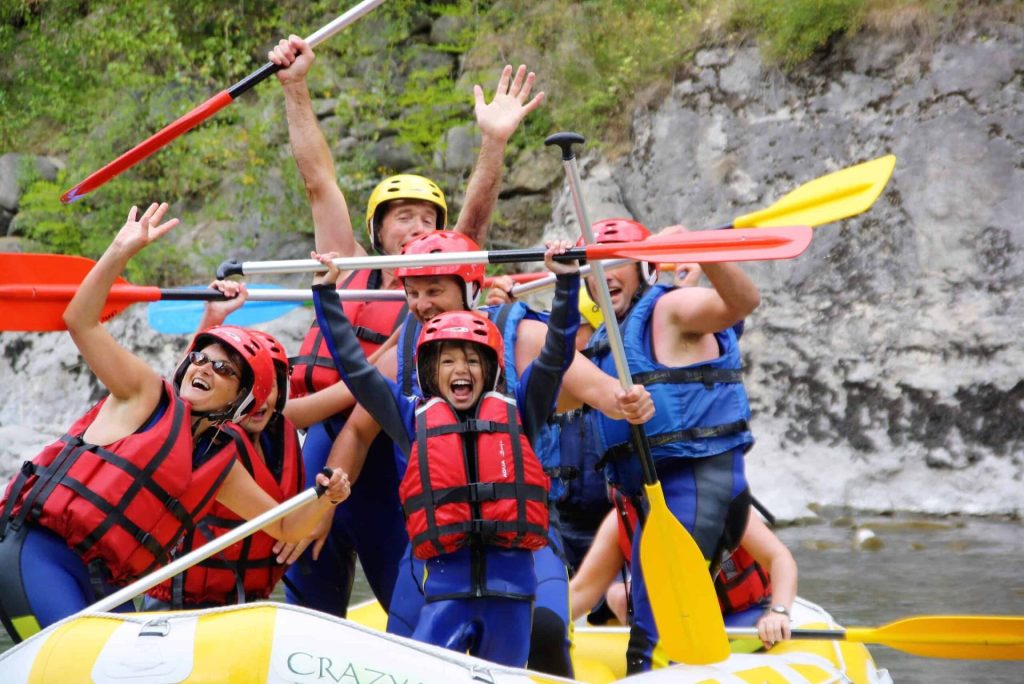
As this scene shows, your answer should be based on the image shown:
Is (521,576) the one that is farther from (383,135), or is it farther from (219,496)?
(383,135)

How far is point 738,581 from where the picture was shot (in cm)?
441

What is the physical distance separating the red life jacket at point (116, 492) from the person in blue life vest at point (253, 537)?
0.36 metres

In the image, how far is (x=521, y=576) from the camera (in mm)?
3426

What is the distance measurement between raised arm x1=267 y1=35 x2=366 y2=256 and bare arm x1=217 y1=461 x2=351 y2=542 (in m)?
0.84

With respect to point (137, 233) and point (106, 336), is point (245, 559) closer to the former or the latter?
point (106, 336)

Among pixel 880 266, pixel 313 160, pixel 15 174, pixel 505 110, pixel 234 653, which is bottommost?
pixel 234 653

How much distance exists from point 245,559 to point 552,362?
121 centimetres

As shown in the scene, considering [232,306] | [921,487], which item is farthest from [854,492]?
[232,306]

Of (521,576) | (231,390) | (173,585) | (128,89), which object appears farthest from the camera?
(128,89)

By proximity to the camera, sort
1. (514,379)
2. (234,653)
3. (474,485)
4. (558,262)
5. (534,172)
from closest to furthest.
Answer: (234,653) → (474,485) → (558,262) → (514,379) → (534,172)

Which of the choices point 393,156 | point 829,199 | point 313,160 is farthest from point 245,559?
point 393,156

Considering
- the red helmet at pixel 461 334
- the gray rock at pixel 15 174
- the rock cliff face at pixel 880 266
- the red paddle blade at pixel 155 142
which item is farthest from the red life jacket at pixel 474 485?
the gray rock at pixel 15 174

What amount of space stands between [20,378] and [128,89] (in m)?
3.18

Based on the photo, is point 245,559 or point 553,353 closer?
point 553,353
